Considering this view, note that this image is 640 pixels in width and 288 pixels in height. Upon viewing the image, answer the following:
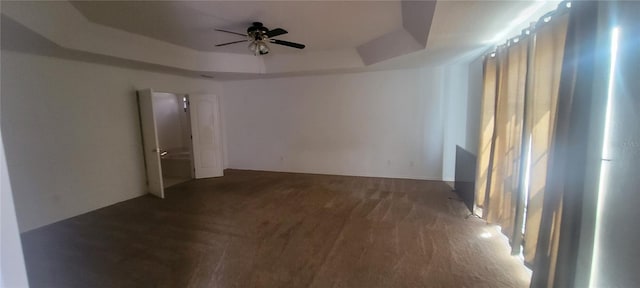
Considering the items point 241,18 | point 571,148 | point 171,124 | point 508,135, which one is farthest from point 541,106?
point 171,124

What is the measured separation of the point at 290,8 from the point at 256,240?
2825mm

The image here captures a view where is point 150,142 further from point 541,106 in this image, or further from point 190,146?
point 541,106

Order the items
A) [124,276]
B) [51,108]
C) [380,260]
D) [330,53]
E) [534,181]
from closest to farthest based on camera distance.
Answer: [534,181], [124,276], [380,260], [51,108], [330,53]

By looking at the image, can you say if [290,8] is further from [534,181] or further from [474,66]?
[474,66]

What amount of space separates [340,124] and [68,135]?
4791mm

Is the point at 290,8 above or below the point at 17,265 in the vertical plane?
above

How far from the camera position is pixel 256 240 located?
116 inches

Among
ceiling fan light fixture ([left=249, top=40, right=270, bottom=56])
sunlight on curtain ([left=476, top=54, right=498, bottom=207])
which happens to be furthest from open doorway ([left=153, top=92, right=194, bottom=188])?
sunlight on curtain ([left=476, top=54, right=498, bottom=207])

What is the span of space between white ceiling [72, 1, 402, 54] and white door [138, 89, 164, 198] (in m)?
Answer: 1.19

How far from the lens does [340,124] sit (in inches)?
230

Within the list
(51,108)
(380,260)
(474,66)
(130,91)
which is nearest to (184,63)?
(130,91)

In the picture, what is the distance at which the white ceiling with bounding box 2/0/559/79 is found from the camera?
2500 mm

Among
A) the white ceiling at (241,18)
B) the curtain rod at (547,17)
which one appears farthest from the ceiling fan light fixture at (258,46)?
the curtain rod at (547,17)

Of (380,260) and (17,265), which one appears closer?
(17,265)
